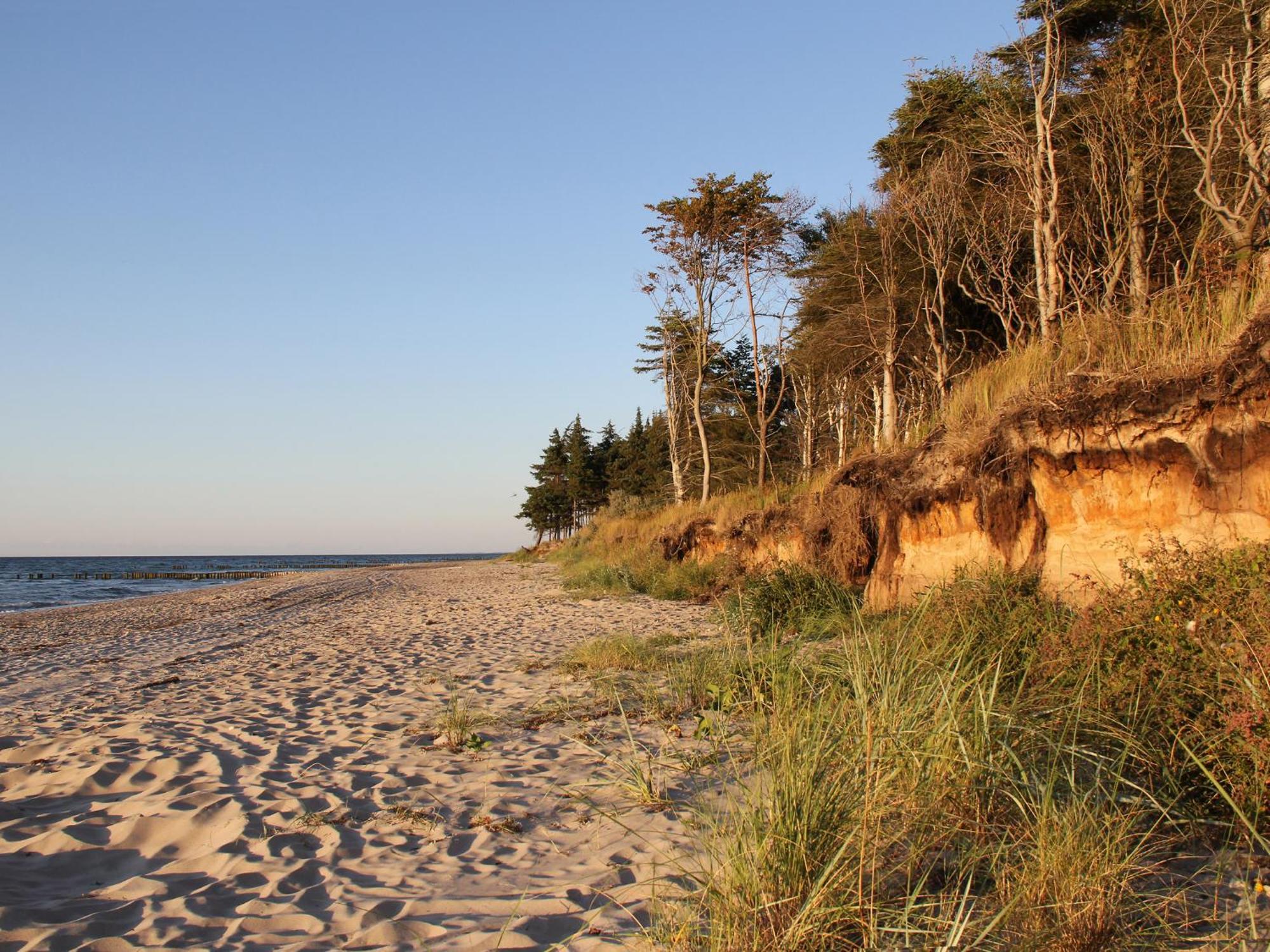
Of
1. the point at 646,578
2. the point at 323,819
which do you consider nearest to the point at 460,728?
the point at 323,819

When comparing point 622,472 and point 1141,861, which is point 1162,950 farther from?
point 622,472

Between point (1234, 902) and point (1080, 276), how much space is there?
44.7 feet

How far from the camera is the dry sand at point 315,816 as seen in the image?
3.03 m

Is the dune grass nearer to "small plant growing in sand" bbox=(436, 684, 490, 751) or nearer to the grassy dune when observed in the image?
the grassy dune

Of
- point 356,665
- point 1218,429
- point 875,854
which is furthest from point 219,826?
point 1218,429

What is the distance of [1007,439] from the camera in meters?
7.23

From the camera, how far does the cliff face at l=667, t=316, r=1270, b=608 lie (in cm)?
516

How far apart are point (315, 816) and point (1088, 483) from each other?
6.38 meters

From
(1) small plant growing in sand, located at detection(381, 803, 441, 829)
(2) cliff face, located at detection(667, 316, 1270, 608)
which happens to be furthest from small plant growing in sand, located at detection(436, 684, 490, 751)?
(2) cliff face, located at detection(667, 316, 1270, 608)

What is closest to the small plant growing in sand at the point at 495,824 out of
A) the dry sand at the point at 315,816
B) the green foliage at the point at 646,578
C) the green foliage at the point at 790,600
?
the dry sand at the point at 315,816

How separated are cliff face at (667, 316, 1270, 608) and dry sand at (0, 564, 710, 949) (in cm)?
412

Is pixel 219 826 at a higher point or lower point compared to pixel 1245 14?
lower

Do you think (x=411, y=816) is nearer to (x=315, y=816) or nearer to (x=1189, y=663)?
(x=315, y=816)

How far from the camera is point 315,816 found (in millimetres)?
4113
